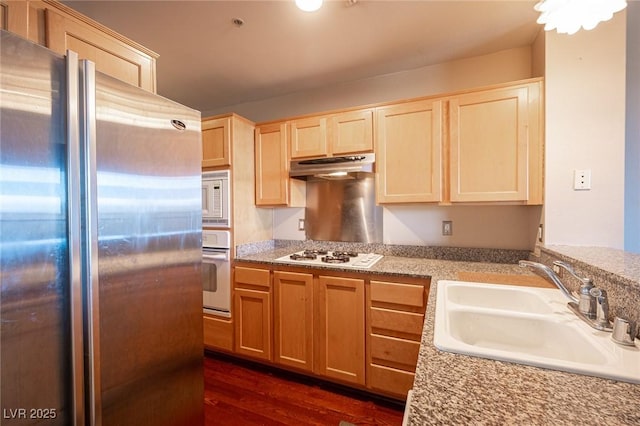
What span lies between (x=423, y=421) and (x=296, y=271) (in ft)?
5.21

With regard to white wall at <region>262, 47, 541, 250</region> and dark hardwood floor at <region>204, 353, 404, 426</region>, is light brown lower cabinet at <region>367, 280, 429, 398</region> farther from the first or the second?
white wall at <region>262, 47, 541, 250</region>

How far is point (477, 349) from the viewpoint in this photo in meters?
0.74

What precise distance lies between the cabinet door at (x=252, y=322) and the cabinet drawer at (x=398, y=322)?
86 cm

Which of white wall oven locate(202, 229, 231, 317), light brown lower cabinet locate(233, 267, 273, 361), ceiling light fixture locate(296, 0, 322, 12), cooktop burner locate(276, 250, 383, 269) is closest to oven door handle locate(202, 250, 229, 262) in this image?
white wall oven locate(202, 229, 231, 317)

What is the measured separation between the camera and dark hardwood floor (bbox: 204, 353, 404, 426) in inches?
65.7

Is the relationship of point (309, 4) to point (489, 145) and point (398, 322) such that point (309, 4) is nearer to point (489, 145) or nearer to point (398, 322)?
point (489, 145)

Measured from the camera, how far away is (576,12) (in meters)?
1.15

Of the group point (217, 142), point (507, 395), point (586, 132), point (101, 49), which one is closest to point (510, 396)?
point (507, 395)

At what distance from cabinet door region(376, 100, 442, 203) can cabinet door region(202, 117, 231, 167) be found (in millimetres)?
1254

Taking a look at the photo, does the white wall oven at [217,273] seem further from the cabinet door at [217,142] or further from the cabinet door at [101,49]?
the cabinet door at [101,49]

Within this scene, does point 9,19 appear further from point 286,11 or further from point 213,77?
point 213,77

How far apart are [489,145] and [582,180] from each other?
0.54 m

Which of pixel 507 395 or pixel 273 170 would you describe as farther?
pixel 273 170

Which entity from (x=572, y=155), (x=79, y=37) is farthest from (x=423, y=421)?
(x=572, y=155)
